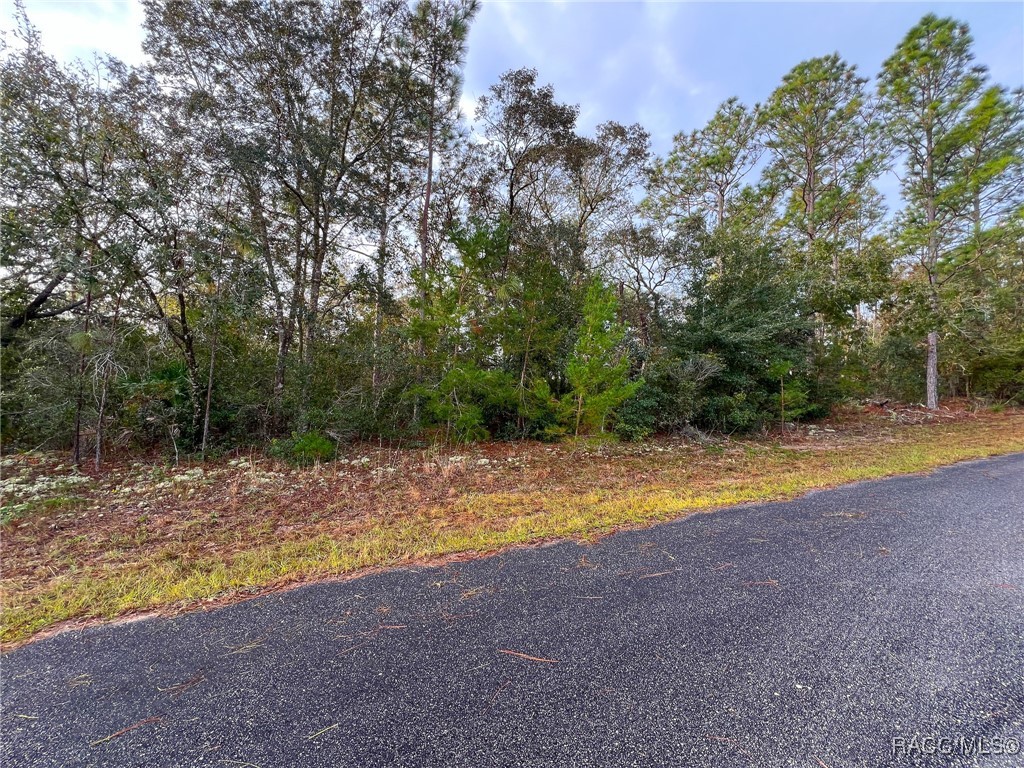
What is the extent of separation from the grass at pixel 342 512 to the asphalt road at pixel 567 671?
1.35ft

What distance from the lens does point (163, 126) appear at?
6215 millimetres

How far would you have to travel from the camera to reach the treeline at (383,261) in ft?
18.2

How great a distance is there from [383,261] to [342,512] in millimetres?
6484

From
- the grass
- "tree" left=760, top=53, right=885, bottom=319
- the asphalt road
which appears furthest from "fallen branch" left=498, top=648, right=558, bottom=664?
"tree" left=760, top=53, right=885, bottom=319

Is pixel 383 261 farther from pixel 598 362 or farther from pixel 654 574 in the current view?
pixel 654 574

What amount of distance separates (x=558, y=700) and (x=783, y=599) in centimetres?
163

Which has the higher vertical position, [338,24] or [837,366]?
[338,24]

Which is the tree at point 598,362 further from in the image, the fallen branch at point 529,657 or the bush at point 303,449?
the fallen branch at point 529,657

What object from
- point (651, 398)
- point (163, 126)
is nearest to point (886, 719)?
point (651, 398)

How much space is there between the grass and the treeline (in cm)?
131

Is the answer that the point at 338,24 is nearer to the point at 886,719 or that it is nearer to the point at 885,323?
the point at 886,719

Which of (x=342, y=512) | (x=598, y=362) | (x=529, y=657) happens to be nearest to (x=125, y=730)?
(x=529, y=657)

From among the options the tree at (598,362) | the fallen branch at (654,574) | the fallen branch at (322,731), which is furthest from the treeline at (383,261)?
the fallen branch at (322,731)

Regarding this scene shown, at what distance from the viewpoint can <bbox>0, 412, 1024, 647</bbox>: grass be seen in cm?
255
